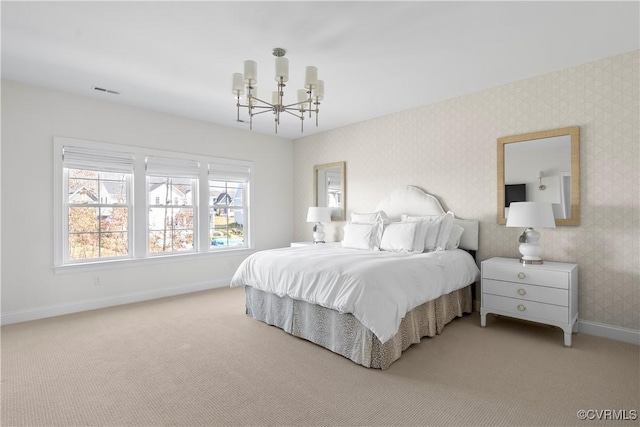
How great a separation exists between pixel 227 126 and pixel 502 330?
4.74m

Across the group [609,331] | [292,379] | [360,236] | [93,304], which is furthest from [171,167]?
[609,331]

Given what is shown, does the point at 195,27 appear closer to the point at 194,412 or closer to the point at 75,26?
the point at 75,26

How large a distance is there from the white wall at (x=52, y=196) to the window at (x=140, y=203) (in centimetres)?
13

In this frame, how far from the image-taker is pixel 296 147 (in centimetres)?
639

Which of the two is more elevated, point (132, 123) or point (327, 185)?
point (132, 123)

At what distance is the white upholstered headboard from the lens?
3.94 metres

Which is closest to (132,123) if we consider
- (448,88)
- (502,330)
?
(448,88)

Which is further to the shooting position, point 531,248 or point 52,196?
point 52,196

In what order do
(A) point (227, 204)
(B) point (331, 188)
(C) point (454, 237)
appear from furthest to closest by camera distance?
(B) point (331, 188) < (A) point (227, 204) < (C) point (454, 237)

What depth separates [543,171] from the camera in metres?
3.49

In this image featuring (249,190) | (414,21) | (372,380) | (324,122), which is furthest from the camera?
(249,190)

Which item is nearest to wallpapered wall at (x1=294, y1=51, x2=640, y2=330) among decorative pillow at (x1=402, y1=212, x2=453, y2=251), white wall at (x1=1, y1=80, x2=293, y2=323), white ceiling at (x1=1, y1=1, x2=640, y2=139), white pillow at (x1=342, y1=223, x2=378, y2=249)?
white ceiling at (x1=1, y1=1, x2=640, y2=139)

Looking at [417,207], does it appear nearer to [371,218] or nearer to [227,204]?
[371,218]

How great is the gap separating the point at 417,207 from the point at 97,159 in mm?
4138
